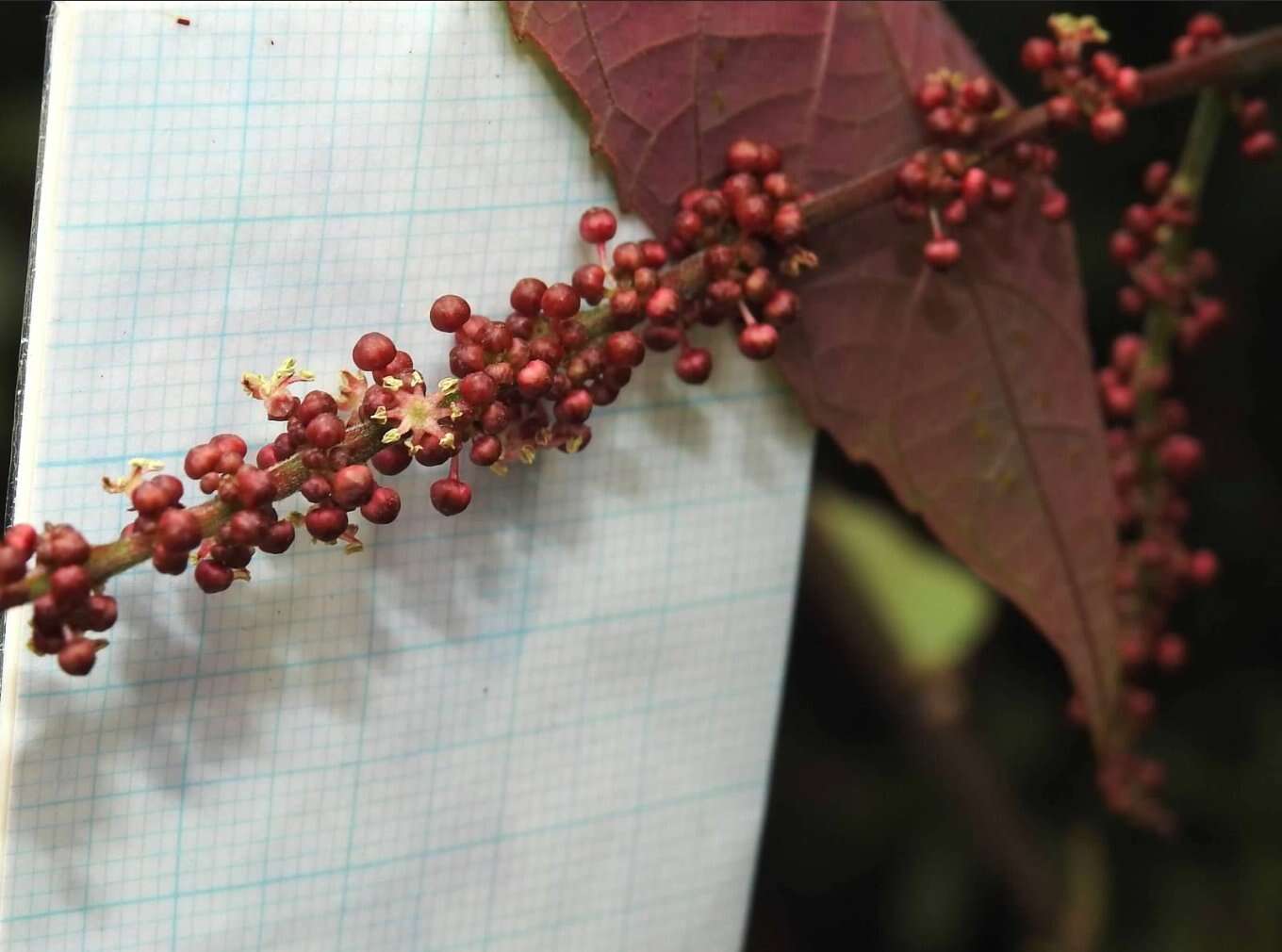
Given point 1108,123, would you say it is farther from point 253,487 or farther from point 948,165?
point 253,487

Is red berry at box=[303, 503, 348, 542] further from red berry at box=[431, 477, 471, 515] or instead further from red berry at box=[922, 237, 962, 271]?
red berry at box=[922, 237, 962, 271]

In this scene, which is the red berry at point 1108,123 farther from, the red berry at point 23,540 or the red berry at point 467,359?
the red berry at point 23,540

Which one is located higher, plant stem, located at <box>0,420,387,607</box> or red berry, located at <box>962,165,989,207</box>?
red berry, located at <box>962,165,989,207</box>

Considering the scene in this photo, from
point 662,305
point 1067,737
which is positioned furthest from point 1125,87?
point 1067,737

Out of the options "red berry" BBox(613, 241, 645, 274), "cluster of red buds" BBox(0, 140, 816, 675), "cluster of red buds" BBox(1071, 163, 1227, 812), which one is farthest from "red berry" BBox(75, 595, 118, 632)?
"cluster of red buds" BBox(1071, 163, 1227, 812)

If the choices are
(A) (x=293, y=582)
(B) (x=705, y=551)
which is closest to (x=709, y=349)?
(B) (x=705, y=551)

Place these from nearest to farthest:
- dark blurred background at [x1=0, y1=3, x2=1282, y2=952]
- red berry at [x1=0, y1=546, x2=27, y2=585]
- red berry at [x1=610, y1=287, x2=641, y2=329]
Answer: red berry at [x1=0, y1=546, x2=27, y2=585], red berry at [x1=610, y1=287, x2=641, y2=329], dark blurred background at [x1=0, y1=3, x2=1282, y2=952]
